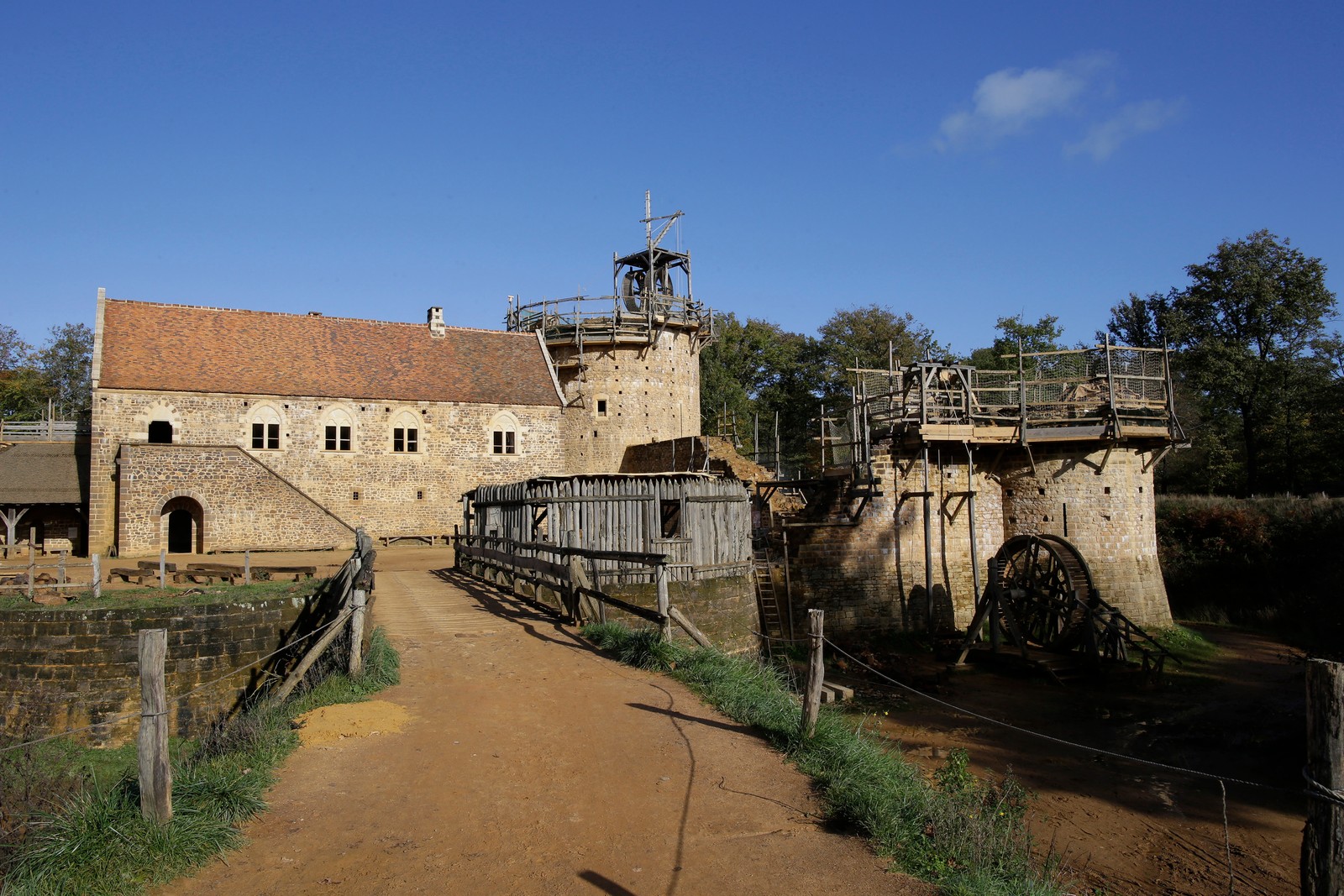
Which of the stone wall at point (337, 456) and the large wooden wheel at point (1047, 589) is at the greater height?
the stone wall at point (337, 456)

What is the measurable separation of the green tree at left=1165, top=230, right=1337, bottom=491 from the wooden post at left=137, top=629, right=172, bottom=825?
38.9 m

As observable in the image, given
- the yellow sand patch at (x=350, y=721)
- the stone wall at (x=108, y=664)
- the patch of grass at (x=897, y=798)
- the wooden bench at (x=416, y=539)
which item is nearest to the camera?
the patch of grass at (x=897, y=798)

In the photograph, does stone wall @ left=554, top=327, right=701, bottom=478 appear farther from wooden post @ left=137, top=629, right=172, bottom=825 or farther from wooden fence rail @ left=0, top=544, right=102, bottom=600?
wooden post @ left=137, top=629, right=172, bottom=825

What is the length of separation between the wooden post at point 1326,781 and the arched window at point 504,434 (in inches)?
1202

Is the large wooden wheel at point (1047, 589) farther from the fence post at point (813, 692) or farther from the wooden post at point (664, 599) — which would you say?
the fence post at point (813, 692)

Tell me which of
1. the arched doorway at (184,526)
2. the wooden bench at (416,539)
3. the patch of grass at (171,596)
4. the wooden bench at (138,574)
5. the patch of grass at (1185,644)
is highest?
the arched doorway at (184,526)

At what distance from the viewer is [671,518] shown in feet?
59.0

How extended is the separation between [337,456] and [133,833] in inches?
1066

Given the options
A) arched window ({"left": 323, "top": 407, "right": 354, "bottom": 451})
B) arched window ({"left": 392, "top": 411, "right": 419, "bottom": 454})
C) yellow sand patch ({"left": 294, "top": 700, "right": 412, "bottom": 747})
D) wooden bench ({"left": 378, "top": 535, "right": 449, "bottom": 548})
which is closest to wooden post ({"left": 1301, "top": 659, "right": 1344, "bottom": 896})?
yellow sand patch ({"left": 294, "top": 700, "right": 412, "bottom": 747})

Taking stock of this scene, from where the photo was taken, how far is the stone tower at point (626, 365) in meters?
35.0

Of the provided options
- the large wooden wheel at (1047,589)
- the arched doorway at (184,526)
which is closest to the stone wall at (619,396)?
the arched doorway at (184,526)

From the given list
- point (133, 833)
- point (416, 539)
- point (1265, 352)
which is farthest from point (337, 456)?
point (1265, 352)

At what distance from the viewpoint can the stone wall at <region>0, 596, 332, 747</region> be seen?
13.5 metres

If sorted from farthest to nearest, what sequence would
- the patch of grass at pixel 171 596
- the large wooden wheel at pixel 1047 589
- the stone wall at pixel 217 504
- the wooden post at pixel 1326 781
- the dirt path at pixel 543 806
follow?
the stone wall at pixel 217 504 → the large wooden wheel at pixel 1047 589 → the patch of grass at pixel 171 596 → the dirt path at pixel 543 806 → the wooden post at pixel 1326 781
